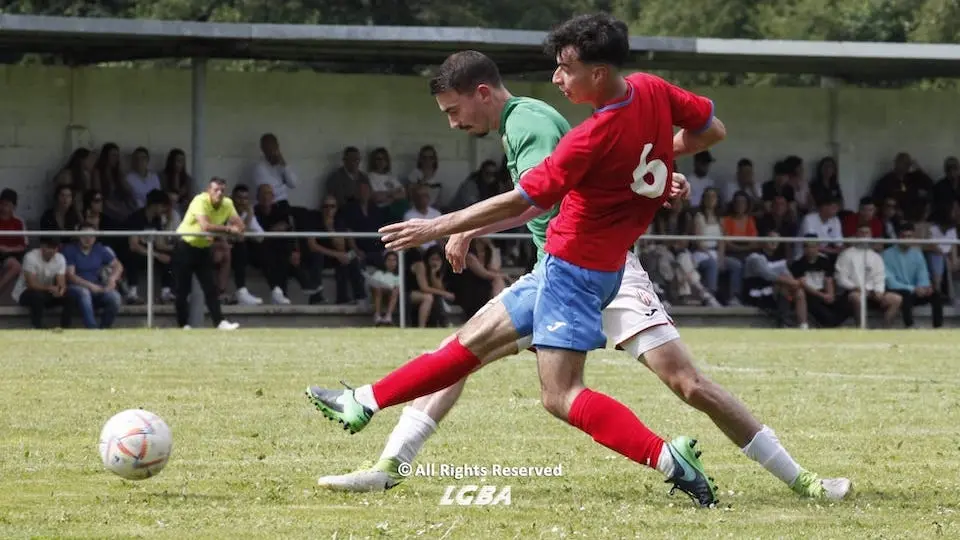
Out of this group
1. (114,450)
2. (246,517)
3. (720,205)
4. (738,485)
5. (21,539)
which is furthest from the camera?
(720,205)

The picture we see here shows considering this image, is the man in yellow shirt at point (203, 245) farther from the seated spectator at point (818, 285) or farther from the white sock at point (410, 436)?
the white sock at point (410, 436)

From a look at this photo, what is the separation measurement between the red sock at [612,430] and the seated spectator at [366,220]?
535 inches

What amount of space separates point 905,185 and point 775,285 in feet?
14.6

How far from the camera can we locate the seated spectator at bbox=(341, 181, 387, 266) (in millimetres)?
20062

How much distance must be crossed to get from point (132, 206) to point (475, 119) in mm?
13828

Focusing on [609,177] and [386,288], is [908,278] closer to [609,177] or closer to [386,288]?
[386,288]

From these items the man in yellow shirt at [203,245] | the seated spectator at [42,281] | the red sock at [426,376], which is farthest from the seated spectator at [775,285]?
the red sock at [426,376]

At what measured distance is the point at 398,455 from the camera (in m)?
7.19

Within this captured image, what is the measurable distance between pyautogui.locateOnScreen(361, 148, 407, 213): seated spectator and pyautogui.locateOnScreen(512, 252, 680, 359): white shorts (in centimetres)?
1486

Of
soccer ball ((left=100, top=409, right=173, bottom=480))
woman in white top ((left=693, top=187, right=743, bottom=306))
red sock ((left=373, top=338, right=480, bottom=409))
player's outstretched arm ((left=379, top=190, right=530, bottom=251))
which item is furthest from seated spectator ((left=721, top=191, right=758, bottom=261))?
player's outstretched arm ((left=379, top=190, right=530, bottom=251))

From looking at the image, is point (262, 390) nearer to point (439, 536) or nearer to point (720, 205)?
point (439, 536)

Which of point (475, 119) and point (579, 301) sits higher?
point (475, 119)

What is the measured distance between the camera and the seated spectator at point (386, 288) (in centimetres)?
1998

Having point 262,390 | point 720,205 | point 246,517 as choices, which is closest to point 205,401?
point 262,390
